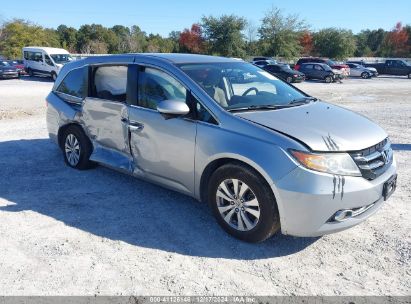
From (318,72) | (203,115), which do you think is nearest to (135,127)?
(203,115)

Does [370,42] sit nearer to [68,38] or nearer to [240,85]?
[68,38]

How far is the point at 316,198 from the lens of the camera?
10.5ft

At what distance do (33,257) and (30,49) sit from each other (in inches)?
1100

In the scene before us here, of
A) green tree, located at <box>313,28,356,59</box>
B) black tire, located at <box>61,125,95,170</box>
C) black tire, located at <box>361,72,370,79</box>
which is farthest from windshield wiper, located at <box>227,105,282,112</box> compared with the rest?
green tree, located at <box>313,28,356,59</box>

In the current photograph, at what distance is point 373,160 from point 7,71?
97.2 feet

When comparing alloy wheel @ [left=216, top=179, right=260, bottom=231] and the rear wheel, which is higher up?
the rear wheel

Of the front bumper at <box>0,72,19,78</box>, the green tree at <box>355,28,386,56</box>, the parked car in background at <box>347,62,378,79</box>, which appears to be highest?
the green tree at <box>355,28,386,56</box>

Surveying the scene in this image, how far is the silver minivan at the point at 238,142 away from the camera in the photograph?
3.27 metres

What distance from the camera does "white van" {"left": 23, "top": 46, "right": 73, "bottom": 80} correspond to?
1050 inches

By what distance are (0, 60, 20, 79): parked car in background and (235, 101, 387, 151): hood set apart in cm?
2867

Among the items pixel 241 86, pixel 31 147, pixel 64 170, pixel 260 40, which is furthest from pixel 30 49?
pixel 260 40

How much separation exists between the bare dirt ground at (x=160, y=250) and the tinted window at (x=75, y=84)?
4.23ft

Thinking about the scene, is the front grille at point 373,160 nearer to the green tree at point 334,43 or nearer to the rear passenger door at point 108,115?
the rear passenger door at point 108,115

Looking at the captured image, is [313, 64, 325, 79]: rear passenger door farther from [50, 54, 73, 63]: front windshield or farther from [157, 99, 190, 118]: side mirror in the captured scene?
[157, 99, 190, 118]: side mirror
